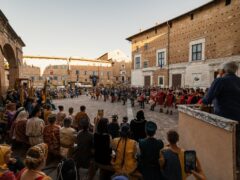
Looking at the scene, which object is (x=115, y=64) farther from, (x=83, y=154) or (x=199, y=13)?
(x=83, y=154)

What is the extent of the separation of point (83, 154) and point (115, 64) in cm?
5794

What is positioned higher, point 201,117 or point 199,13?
point 199,13

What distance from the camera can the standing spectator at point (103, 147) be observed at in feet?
12.2

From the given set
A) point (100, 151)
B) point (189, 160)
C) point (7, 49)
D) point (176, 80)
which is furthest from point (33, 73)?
point (189, 160)

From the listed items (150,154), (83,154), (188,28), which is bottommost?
(83,154)

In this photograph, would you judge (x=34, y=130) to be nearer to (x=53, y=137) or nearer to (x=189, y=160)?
(x=53, y=137)

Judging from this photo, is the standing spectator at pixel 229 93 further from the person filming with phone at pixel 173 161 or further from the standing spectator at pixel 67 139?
the standing spectator at pixel 67 139

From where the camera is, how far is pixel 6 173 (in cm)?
Answer: 237

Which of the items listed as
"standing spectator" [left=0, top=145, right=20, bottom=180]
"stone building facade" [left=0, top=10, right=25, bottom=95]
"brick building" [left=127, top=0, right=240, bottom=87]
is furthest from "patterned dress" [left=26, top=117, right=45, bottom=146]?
"brick building" [left=127, top=0, right=240, bottom=87]

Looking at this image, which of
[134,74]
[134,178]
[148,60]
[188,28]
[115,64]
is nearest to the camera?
[134,178]

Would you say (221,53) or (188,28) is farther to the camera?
(188,28)

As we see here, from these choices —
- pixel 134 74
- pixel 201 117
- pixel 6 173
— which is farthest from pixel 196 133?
pixel 134 74

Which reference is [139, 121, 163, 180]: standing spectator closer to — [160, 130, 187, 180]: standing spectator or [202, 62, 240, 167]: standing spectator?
[160, 130, 187, 180]: standing spectator

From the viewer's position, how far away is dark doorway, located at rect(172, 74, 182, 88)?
68.6 ft
